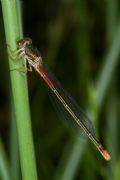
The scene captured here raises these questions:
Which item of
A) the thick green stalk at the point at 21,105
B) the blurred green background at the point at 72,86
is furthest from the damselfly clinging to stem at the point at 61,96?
the thick green stalk at the point at 21,105

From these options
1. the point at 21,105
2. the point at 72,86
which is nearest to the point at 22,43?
the point at 21,105

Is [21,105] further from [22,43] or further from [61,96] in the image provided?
[61,96]

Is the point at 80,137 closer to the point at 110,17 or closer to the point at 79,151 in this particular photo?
the point at 79,151

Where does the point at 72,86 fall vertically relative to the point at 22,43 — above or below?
below

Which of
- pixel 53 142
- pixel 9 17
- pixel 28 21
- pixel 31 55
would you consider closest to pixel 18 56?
pixel 9 17

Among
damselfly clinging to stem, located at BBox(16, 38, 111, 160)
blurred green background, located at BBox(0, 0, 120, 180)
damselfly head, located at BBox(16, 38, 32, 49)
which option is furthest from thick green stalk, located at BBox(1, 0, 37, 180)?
damselfly clinging to stem, located at BBox(16, 38, 111, 160)

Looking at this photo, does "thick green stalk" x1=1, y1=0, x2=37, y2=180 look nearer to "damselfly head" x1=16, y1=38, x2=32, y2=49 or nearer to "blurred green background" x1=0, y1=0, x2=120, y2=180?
"damselfly head" x1=16, y1=38, x2=32, y2=49

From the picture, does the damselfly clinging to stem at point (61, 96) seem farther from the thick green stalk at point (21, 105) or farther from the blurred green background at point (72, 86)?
the thick green stalk at point (21, 105)
